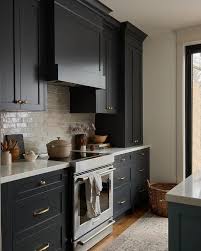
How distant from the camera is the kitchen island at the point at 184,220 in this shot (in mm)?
1396

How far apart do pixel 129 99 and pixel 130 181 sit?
46.5 inches

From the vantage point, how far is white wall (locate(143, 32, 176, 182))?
4.13 metres

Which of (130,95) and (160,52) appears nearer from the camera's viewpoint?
(130,95)

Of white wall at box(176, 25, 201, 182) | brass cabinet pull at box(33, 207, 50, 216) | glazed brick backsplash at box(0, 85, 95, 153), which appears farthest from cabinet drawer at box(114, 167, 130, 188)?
brass cabinet pull at box(33, 207, 50, 216)

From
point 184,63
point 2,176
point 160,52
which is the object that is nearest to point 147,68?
point 160,52

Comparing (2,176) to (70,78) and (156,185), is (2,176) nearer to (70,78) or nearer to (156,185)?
(70,78)

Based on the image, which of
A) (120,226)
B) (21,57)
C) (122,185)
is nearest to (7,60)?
(21,57)

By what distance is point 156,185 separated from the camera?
13.3 ft

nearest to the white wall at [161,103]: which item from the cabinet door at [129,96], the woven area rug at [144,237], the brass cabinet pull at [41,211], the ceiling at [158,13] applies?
the ceiling at [158,13]

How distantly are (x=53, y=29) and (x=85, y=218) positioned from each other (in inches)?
74.4

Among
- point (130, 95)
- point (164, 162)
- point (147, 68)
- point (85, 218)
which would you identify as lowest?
point (85, 218)

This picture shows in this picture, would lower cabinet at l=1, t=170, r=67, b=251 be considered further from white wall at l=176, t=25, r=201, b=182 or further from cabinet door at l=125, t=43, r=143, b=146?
white wall at l=176, t=25, r=201, b=182

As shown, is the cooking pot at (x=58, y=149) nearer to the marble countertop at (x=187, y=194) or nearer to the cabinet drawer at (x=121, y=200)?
the cabinet drawer at (x=121, y=200)

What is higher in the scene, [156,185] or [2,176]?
[2,176]
